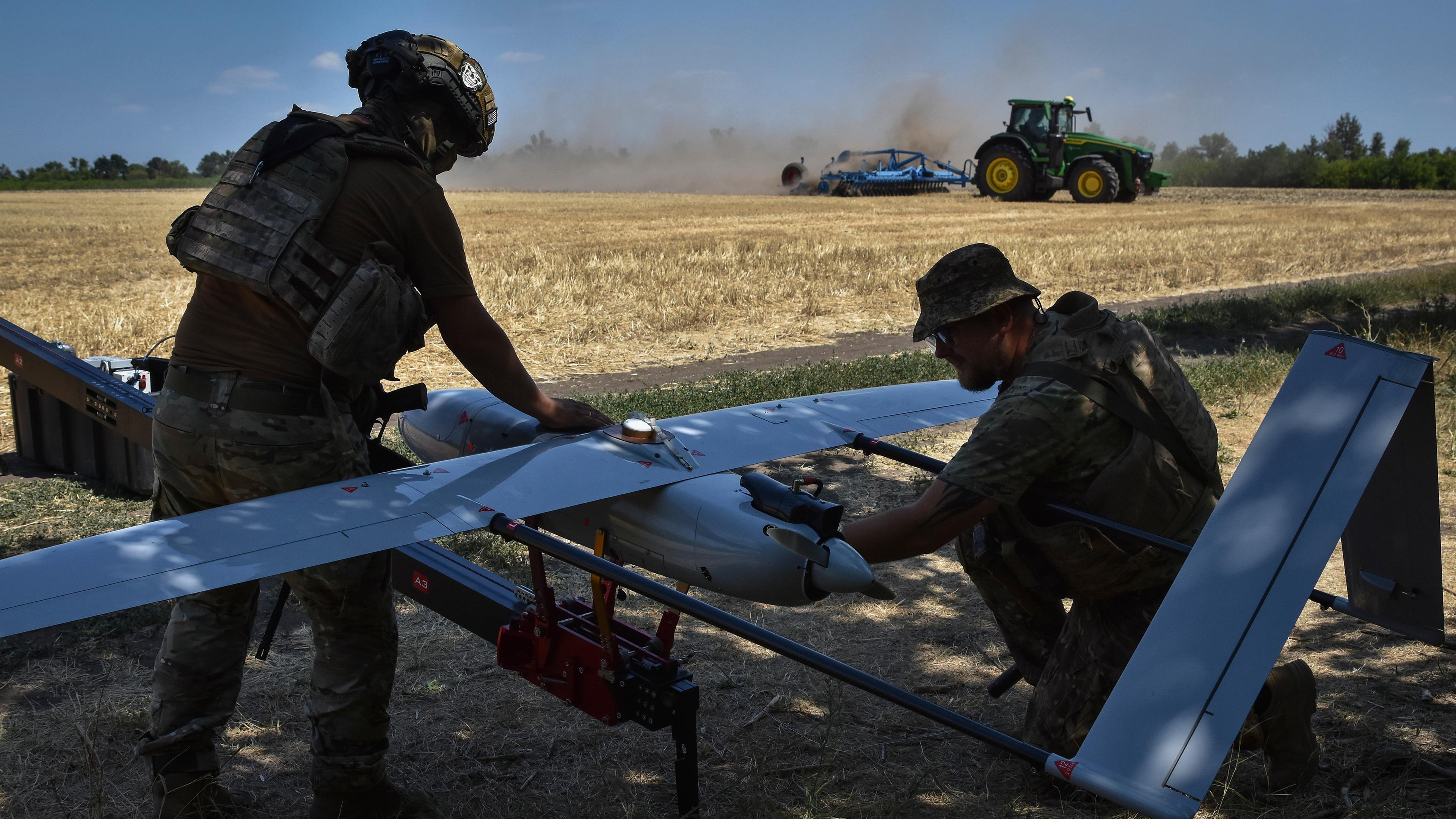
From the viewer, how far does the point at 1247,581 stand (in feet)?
7.84

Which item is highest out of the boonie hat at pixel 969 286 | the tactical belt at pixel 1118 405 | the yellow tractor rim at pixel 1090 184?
the yellow tractor rim at pixel 1090 184

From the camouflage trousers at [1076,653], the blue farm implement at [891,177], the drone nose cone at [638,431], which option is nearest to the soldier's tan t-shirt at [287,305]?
the drone nose cone at [638,431]

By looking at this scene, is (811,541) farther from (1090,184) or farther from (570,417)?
(1090,184)

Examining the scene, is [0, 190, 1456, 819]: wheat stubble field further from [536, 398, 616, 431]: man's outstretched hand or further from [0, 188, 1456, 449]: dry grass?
[0, 188, 1456, 449]: dry grass

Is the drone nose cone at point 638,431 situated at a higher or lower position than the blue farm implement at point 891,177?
lower

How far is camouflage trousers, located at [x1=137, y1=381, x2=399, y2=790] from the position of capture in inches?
121

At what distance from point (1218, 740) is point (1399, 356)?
4.18 feet

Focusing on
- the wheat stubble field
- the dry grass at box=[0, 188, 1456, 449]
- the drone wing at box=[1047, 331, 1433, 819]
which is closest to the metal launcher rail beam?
the wheat stubble field

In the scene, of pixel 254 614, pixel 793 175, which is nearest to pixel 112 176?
pixel 793 175

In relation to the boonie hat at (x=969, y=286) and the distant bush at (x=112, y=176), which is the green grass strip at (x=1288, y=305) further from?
the distant bush at (x=112, y=176)

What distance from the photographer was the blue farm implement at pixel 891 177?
1692 inches

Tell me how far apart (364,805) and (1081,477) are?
105 inches

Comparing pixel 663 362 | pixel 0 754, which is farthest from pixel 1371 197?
pixel 0 754

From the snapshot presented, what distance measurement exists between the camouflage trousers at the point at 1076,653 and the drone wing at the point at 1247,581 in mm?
1007
